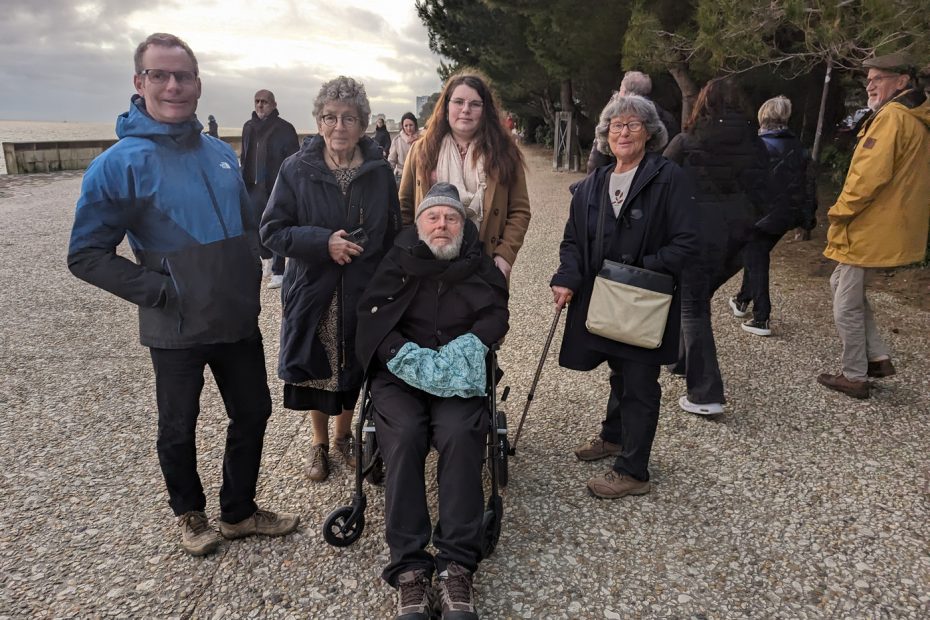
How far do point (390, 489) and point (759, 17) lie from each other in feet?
19.0

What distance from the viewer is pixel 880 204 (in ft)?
12.3

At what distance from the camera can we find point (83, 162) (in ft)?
66.5

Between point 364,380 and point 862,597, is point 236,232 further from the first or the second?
point 862,597

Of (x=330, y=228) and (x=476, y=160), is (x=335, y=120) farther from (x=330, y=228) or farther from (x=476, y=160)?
(x=476, y=160)

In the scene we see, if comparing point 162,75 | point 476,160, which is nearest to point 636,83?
Result: point 476,160

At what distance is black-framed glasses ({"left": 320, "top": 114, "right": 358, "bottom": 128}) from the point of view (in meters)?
2.74

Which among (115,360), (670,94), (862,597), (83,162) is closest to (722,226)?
(862,597)

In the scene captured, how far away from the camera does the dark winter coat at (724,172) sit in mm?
3650

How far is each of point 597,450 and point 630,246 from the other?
1170 millimetres

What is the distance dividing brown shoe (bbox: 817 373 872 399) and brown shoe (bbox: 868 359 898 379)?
0.26 feet

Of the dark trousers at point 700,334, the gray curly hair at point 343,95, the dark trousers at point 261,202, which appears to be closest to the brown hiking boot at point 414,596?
the gray curly hair at point 343,95

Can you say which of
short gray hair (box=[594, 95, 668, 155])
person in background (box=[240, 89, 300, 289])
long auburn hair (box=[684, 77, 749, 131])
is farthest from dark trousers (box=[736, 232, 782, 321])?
person in background (box=[240, 89, 300, 289])

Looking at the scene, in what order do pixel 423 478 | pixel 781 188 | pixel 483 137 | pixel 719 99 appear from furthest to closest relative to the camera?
1. pixel 781 188
2. pixel 719 99
3. pixel 483 137
4. pixel 423 478

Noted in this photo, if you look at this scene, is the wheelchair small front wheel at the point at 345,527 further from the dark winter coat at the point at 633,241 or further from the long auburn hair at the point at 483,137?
the long auburn hair at the point at 483,137
